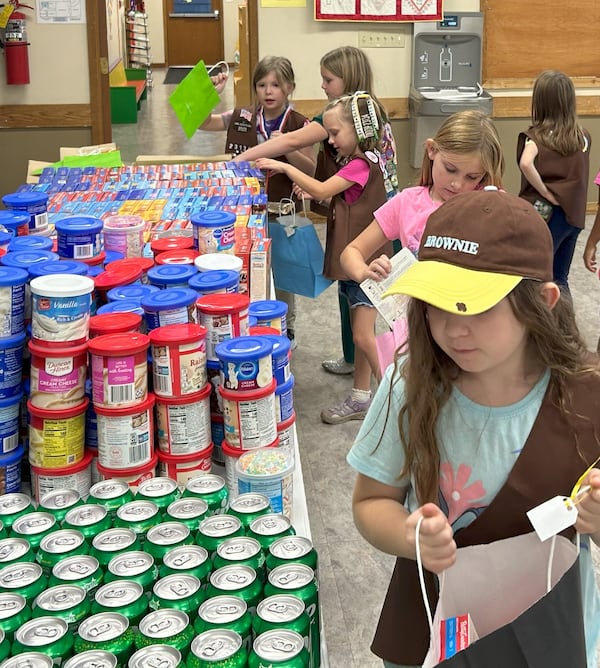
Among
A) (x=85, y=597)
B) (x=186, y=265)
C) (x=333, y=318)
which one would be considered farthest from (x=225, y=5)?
(x=85, y=597)

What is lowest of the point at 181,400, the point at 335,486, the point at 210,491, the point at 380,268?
the point at 335,486

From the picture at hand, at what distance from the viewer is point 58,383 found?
82.7 inches

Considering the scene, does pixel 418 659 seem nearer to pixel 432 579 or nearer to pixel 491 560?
pixel 432 579

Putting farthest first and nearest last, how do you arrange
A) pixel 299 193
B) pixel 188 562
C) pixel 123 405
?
pixel 299 193
pixel 123 405
pixel 188 562

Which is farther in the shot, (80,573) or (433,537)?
(80,573)

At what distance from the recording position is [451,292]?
139cm

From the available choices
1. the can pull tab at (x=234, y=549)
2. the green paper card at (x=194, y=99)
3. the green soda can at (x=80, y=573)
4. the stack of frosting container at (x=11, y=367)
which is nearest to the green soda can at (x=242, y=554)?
the can pull tab at (x=234, y=549)

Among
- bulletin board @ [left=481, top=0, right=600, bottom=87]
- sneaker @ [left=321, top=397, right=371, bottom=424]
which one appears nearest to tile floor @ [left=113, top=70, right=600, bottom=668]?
sneaker @ [left=321, top=397, right=371, bottom=424]

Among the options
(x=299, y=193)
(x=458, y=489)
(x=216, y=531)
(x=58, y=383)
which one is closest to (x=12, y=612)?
(x=216, y=531)

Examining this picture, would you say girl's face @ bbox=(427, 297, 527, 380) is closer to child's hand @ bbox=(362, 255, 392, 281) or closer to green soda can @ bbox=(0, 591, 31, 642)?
green soda can @ bbox=(0, 591, 31, 642)

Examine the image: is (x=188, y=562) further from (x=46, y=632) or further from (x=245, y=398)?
(x=245, y=398)

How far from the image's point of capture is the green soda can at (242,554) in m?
1.67

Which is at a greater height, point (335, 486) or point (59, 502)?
point (59, 502)

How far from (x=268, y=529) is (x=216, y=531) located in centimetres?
10
